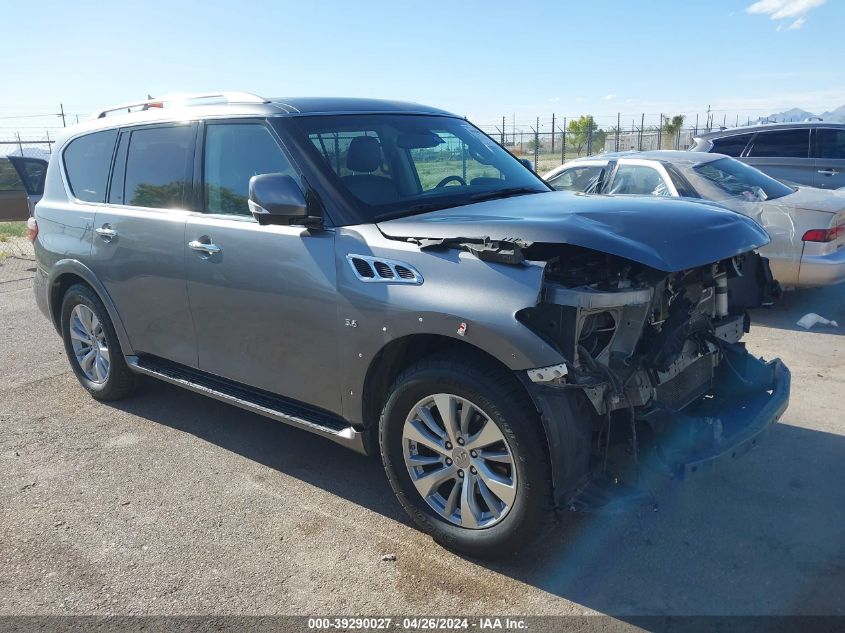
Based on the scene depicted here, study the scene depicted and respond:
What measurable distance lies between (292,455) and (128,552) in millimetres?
1193

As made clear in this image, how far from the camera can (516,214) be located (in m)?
3.33

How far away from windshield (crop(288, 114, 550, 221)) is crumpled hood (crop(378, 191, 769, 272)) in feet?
0.84

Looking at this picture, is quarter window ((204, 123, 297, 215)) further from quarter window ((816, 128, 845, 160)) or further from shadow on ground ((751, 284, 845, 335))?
quarter window ((816, 128, 845, 160))

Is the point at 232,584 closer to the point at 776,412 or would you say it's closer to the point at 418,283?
the point at 418,283

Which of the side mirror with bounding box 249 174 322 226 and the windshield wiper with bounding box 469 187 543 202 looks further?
the windshield wiper with bounding box 469 187 543 202

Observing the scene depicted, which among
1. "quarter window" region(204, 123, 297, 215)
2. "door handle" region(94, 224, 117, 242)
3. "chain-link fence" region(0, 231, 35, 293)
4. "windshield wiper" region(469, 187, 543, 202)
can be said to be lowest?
"chain-link fence" region(0, 231, 35, 293)


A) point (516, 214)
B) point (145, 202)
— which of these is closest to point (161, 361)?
point (145, 202)

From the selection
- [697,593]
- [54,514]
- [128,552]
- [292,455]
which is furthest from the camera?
[292,455]

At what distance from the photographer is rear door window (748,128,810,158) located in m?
10.1

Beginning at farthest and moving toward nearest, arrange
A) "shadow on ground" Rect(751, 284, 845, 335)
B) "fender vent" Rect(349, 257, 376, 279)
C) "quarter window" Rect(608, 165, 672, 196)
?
"quarter window" Rect(608, 165, 672, 196)
"shadow on ground" Rect(751, 284, 845, 335)
"fender vent" Rect(349, 257, 376, 279)

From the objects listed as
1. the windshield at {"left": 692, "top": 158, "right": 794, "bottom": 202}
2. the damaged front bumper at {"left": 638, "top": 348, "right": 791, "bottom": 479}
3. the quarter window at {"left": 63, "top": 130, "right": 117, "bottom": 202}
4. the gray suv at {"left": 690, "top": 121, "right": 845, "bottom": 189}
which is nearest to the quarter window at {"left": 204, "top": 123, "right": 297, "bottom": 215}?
the quarter window at {"left": 63, "top": 130, "right": 117, "bottom": 202}

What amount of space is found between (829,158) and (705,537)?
8.70m

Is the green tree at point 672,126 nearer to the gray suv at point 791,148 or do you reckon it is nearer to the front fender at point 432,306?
the gray suv at point 791,148

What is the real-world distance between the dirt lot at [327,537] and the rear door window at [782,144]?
20.9 ft
